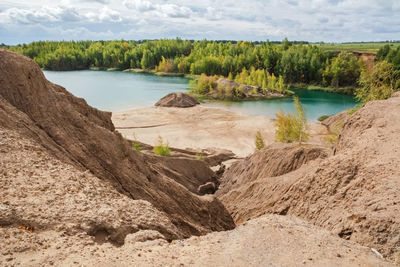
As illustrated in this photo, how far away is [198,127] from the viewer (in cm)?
4259

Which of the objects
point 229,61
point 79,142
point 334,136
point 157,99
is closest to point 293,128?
point 334,136

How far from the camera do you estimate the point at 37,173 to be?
27.0 feet

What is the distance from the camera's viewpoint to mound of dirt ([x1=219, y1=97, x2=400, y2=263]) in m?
7.56

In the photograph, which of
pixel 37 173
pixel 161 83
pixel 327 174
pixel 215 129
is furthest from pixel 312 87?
pixel 37 173

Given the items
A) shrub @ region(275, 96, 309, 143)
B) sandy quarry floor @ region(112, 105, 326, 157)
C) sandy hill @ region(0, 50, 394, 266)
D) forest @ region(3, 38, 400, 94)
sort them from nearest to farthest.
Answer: sandy hill @ region(0, 50, 394, 266) < shrub @ region(275, 96, 309, 143) < sandy quarry floor @ region(112, 105, 326, 157) < forest @ region(3, 38, 400, 94)

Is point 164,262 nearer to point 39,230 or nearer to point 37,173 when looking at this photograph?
point 39,230

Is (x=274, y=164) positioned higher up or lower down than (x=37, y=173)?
lower down

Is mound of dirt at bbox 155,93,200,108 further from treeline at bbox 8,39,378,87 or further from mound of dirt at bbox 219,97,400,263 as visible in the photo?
mound of dirt at bbox 219,97,400,263

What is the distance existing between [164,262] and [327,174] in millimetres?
6736

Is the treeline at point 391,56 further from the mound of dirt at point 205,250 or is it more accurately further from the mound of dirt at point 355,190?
the mound of dirt at point 205,250

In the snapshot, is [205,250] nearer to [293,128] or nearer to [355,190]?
[355,190]

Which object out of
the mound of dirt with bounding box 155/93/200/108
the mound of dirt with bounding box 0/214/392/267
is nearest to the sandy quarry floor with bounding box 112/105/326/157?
the mound of dirt with bounding box 155/93/200/108

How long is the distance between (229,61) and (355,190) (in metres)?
82.0

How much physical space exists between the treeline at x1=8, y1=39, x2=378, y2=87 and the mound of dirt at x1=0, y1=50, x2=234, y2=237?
234 ft
